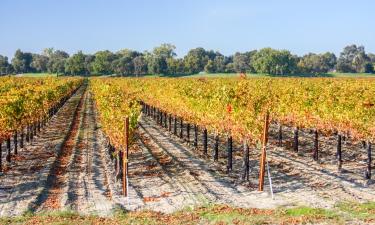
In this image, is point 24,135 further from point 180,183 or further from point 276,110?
point 180,183

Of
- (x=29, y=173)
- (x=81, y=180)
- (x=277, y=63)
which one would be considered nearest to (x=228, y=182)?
(x=81, y=180)

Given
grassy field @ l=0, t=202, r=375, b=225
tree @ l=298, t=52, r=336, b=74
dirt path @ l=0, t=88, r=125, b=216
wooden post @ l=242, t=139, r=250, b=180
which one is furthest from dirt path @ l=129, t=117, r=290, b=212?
tree @ l=298, t=52, r=336, b=74

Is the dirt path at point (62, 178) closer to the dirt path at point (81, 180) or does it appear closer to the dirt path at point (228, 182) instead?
the dirt path at point (81, 180)

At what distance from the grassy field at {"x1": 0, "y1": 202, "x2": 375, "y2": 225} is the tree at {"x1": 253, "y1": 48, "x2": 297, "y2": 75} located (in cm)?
16234

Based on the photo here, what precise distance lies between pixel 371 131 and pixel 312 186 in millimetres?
4575

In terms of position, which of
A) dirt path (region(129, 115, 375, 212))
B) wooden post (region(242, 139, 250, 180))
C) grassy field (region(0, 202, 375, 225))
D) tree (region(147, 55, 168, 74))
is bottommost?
dirt path (region(129, 115, 375, 212))

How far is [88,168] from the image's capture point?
29594mm

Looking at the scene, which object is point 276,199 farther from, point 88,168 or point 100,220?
point 88,168

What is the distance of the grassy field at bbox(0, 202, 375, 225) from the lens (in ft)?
58.3

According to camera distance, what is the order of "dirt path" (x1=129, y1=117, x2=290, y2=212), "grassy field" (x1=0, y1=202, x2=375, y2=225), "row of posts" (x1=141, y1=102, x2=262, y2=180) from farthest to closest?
"row of posts" (x1=141, y1=102, x2=262, y2=180)
"dirt path" (x1=129, y1=117, x2=290, y2=212)
"grassy field" (x1=0, y1=202, x2=375, y2=225)

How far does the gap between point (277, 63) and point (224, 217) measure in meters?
167

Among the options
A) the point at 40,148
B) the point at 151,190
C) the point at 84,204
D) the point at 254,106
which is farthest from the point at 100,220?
the point at 40,148

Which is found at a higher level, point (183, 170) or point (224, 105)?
point (224, 105)

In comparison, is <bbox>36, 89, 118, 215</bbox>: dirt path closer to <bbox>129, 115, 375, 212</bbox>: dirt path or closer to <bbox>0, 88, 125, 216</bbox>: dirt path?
<bbox>0, 88, 125, 216</bbox>: dirt path
